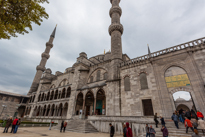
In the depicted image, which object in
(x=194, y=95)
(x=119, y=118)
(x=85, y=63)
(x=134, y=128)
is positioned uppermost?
(x=85, y=63)

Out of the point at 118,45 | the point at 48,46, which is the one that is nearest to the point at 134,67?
the point at 118,45

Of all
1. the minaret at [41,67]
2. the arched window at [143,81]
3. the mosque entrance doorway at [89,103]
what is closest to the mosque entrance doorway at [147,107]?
the arched window at [143,81]

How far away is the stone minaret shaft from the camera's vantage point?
18906 mm

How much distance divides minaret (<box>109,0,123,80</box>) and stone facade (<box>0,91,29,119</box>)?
32.0 m

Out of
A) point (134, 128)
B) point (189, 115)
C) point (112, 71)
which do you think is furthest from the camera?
point (112, 71)

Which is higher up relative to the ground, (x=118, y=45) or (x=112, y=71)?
(x=118, y=45)

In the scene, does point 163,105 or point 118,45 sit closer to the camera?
point 163,105

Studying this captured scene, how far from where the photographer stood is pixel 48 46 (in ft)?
132

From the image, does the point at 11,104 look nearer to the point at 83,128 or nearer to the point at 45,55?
the point at 45,55

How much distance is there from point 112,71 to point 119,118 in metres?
7.99

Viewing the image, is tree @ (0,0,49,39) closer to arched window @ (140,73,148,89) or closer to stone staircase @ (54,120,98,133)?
stone staircase @ (54,120,98,133)

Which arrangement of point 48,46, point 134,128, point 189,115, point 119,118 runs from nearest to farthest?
point 189,115, point 134,128, point 119,118, point 48,46

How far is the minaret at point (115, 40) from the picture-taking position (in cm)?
1750

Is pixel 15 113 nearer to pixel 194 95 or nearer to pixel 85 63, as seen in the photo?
pixel 85 63
